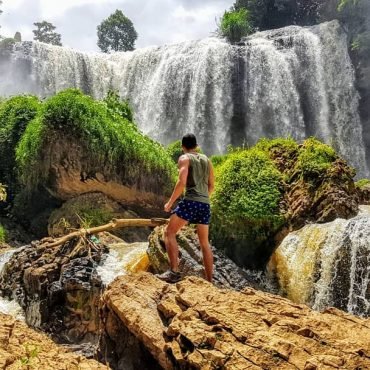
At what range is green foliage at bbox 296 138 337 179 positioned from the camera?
8805 mm

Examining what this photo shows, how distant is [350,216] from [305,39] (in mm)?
17817

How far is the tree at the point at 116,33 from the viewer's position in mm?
57406

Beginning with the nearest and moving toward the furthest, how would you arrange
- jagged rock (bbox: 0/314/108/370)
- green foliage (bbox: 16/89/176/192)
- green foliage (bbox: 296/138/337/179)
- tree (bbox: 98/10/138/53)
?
jagged rock (bbox: 0/314/108/370), green foliage (bbox: 296/138/337/179), green foliage (bbox: 16/89/176/192), tree (bbox: 98/10/138/53)

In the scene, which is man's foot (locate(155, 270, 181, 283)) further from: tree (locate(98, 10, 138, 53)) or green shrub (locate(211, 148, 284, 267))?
tree (locate(98, 10, 138, 53))

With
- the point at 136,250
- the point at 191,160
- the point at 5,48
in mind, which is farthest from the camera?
the point at 5,48

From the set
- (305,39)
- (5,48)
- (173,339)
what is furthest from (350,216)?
(5,48)

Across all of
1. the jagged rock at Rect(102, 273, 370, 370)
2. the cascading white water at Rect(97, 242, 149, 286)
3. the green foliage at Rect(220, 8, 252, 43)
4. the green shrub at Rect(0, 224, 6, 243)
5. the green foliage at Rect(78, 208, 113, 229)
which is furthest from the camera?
the green foliage at Rect(220, 8, 252, 43)

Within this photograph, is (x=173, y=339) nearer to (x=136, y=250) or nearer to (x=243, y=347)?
(x=243, y=347)

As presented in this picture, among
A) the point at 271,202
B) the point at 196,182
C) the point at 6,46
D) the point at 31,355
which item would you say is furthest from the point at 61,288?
the point at 6,46

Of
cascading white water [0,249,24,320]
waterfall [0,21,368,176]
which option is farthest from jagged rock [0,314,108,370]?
waterfall [0,21,368,176]

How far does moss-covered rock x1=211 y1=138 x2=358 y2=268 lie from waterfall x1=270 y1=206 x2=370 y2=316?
10.1 inches

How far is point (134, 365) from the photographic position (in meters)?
4.22

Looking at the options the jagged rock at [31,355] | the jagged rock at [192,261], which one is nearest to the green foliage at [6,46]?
the jagged rock at [192,261]

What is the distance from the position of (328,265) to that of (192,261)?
224cm
